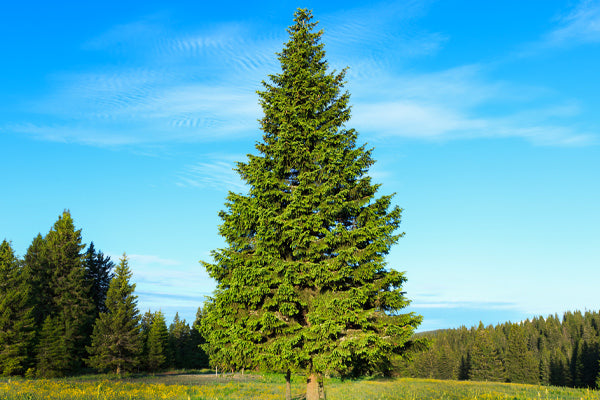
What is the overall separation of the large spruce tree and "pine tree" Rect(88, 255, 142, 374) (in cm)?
4448

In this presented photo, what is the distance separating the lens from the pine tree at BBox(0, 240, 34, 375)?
141 ft

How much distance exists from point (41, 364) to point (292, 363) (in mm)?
45875

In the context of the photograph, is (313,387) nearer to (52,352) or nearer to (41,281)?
(52,352)

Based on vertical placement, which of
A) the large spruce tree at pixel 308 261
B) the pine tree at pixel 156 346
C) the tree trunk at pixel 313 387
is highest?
the large spruce tree at pixel 308 261

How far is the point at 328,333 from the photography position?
1262cm

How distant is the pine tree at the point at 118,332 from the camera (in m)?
52.0

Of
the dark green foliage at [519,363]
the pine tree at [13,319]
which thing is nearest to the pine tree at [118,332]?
the pine tree at [13,319]

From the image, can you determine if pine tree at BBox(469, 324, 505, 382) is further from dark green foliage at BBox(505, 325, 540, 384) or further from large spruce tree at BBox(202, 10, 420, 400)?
large spruce tree at BBox(202, 10, 420, 400)

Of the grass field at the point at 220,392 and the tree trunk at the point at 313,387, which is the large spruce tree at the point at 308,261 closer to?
the tree trunk at the point at 313,387

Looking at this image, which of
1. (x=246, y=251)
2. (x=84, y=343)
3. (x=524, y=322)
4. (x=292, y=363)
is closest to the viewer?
(x=292, y=363)

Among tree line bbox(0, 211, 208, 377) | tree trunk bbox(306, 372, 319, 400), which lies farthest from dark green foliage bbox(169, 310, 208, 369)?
tree trunk bbox(306, 372, 319, 400)

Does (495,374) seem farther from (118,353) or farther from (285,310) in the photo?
(285,310)

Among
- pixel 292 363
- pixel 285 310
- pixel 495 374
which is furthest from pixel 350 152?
pixel 495 374

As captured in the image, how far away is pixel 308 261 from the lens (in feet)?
46.8
